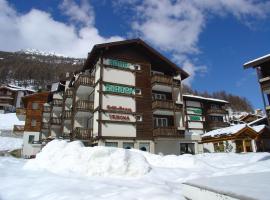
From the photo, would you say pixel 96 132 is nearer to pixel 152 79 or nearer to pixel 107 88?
pixel 107 88

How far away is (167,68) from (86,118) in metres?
13.1

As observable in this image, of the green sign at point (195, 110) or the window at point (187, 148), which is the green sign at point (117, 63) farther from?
the green sign at point (195, 110)

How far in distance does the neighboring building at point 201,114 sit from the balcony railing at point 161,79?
1188 centimetres

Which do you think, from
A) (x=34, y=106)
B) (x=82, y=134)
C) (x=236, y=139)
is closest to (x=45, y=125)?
(x=34, y=106)

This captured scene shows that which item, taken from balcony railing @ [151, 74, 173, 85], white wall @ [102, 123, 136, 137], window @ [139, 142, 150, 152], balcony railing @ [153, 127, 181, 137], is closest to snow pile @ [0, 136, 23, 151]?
white wall @ [102, 123, 136, 137]

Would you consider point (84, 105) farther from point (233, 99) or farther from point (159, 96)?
point (233, 99)

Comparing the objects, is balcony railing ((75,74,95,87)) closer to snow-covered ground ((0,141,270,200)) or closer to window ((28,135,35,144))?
snow-covered ground ((0,141,270,200))

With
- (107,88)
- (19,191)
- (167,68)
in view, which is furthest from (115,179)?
(167,68)

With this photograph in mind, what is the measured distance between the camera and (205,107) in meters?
45.8

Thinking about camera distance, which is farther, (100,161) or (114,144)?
(114,144)

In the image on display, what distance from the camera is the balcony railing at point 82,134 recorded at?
1073 inches

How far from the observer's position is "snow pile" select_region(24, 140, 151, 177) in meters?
10.9

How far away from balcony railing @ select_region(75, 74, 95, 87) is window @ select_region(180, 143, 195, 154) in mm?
→ 14229

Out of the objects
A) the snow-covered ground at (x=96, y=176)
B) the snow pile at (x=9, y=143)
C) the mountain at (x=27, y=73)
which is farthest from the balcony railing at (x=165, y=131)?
the mountain at (x=27, y=73)
